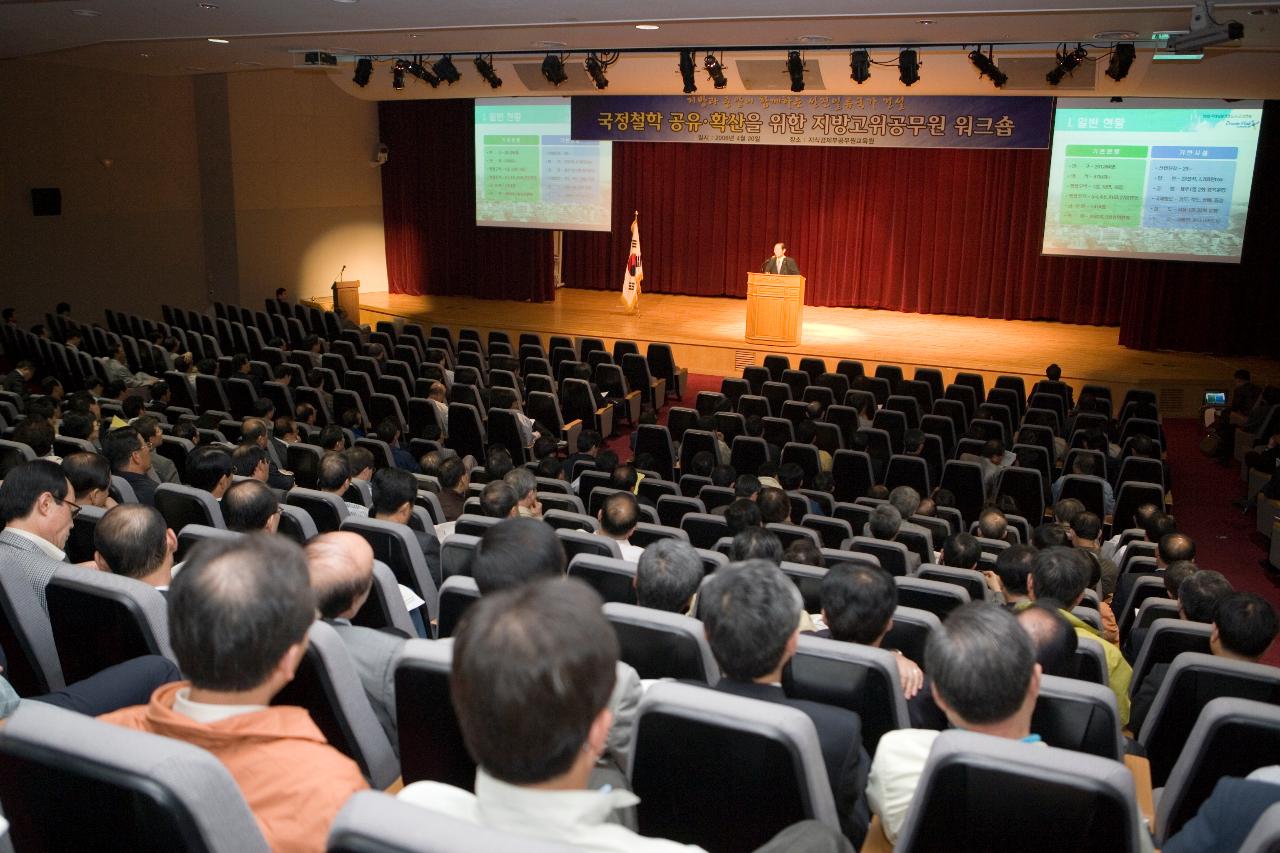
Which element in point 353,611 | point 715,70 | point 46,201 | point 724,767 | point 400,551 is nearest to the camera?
point 724,767

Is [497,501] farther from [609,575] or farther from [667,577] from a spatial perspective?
[667,577]

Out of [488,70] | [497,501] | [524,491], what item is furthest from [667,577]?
[488,70]

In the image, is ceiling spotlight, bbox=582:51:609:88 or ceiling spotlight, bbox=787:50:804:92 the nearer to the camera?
ceiling spotlight, bbox=787:50:804:92

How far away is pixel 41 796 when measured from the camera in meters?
1.47

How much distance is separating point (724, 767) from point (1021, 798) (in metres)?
0.48

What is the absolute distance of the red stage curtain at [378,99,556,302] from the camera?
58.6 feet

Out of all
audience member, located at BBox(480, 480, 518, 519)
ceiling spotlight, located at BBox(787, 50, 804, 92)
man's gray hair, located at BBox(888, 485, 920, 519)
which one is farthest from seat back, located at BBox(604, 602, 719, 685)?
ceiling spotlight, located at BBox(787, 50, 804, 92)

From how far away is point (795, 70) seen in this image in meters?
10.9

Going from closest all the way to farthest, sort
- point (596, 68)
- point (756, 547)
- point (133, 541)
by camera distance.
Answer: point (133, 541) → point (756, 547) → point (596, 68)

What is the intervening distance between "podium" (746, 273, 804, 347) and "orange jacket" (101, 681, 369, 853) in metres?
12.1

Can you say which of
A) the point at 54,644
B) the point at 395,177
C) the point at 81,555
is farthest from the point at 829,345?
the point at 54,644

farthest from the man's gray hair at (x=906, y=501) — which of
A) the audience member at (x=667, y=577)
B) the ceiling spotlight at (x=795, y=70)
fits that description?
the ceiling spotlight at (x=795, y=70)

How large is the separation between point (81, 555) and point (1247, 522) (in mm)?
8536

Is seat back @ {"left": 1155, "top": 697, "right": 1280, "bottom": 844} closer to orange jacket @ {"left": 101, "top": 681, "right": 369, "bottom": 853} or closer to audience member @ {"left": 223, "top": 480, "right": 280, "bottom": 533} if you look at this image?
orange jacket @ {"left": 101, "top": 681, "right": 369, "bottom": 853}
